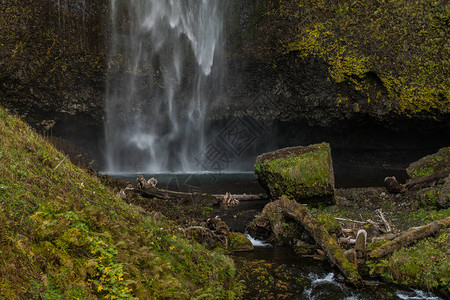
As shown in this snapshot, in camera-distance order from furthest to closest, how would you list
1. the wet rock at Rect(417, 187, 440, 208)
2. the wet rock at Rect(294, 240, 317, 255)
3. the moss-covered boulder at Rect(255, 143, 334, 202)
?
1. the moss-covered boulder at Rect(255, 143, 334, 202)
2. the wet rock at Rect(417, 187, 440, 208)
3. the wet rock at Rect(294, 240, 317, 255)

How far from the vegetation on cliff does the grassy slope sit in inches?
606

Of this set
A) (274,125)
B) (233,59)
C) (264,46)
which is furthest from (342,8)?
(274,125)

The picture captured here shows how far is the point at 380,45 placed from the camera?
55.7 feet

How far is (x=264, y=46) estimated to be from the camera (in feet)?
66.4

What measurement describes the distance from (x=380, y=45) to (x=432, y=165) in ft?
21.7

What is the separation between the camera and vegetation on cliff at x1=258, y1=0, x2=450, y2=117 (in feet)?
52.7

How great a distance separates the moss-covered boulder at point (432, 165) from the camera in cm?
1350

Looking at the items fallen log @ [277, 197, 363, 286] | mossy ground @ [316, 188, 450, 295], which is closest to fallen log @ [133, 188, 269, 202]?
fallen log @ [277, 197, 363, 286]

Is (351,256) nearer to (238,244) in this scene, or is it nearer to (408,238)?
(408,238)

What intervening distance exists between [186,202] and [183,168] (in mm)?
13634

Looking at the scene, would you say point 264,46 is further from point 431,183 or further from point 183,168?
point 431,183

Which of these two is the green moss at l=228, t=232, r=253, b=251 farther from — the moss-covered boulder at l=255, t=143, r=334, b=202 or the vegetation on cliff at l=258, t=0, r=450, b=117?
the vegetation on cliff at l=258, t=0, r=450, b=117

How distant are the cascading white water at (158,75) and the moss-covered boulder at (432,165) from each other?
1286 centimetres

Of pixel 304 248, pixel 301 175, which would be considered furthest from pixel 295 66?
pixel 304 248
